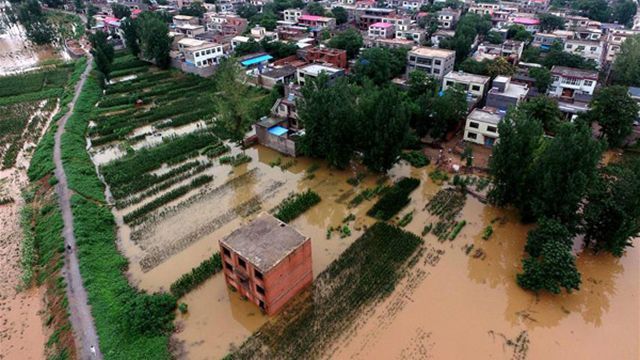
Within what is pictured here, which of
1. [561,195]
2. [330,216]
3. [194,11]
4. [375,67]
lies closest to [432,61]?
[375,67]

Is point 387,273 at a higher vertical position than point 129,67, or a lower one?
lower

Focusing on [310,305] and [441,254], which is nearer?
[310,305]

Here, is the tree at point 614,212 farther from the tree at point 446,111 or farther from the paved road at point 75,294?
the paved road at point 75,294

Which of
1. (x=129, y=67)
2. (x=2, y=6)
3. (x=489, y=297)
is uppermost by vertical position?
(x=2, y=6)

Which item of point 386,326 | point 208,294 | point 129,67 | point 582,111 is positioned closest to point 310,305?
point 386,326

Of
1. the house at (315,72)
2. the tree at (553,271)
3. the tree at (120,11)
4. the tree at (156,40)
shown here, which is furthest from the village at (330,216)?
the tree at (120,11)

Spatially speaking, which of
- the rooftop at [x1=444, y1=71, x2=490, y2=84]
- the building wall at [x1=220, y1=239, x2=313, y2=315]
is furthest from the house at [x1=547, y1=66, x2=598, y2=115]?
the building wall at [x1=220, y1=239, x2=313, y2=315]

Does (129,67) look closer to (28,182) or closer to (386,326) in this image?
(28,182)
